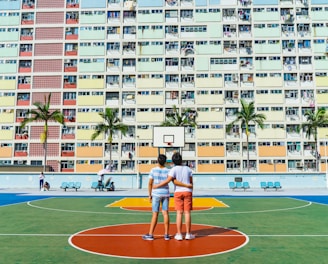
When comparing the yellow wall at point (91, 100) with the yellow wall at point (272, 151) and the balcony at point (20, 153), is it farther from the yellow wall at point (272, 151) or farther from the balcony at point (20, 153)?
the yellow wall at point (272, 151)

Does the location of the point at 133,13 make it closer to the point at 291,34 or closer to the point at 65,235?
the point at 291,34

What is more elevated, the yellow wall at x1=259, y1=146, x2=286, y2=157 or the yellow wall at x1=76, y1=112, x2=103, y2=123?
the yellow wall at x1=76, y1=112, x2=103, y2=123

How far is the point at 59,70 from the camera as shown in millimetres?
54781

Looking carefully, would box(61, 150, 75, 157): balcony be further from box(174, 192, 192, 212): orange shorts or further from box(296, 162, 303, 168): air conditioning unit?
box(174, 192, 192, 212): orange shorts

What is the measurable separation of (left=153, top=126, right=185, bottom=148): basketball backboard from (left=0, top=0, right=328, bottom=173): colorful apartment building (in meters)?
24.2

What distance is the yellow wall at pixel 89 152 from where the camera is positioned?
52094 millimetres

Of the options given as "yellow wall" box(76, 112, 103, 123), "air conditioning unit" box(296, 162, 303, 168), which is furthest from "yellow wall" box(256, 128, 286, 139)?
"yellow wall" box(76, 112, 103, 123)

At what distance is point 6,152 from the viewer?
52.8 metres

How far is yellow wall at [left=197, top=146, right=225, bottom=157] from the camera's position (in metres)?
51.4

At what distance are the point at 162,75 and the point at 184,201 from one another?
1883 inches

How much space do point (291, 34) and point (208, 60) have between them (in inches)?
618

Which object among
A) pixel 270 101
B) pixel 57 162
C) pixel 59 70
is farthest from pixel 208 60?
pixel 57 162

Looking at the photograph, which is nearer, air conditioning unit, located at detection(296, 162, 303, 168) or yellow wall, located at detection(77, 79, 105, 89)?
air conditioning unit, located at detection(296, 162, 303, 168)

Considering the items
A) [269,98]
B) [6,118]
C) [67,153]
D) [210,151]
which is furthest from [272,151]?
[6,118]
